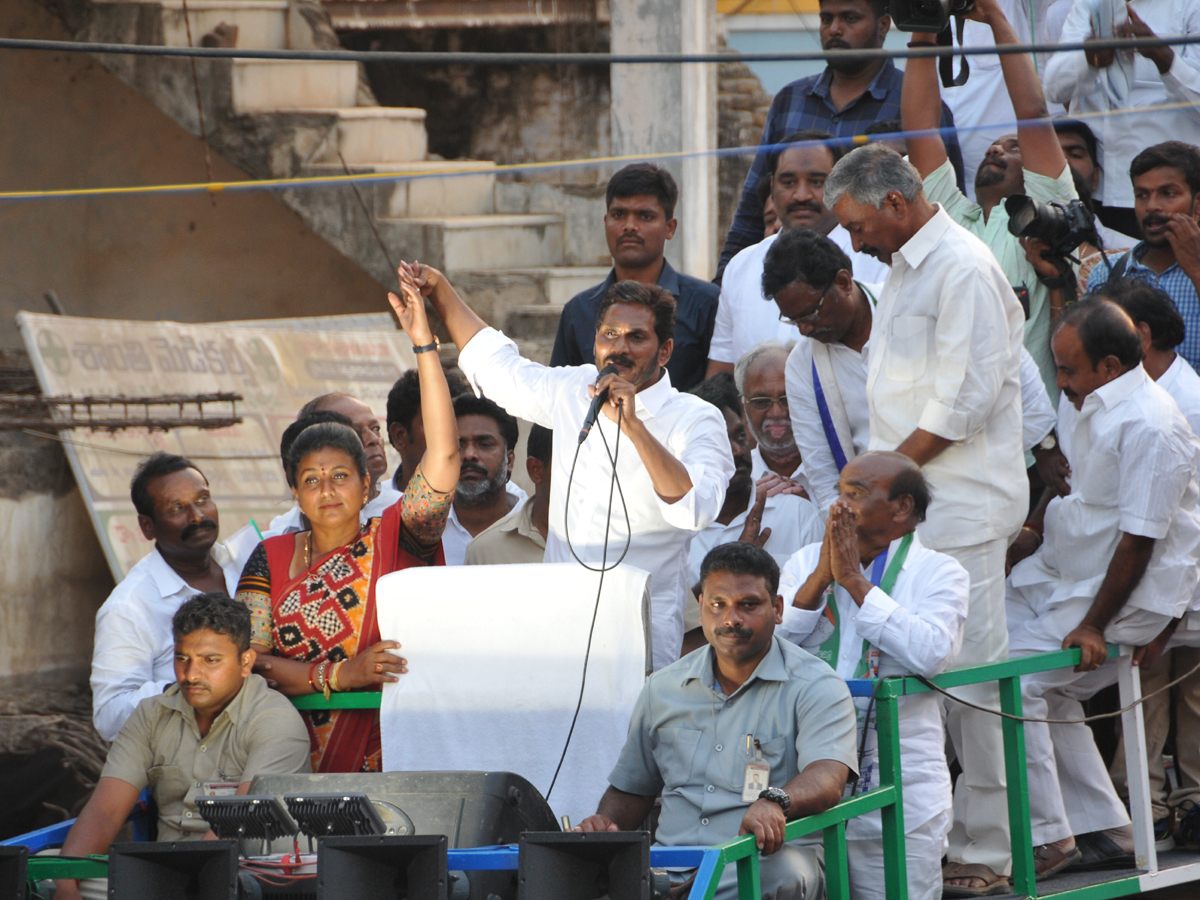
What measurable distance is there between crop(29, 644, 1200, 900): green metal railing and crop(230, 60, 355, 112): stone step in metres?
6.28

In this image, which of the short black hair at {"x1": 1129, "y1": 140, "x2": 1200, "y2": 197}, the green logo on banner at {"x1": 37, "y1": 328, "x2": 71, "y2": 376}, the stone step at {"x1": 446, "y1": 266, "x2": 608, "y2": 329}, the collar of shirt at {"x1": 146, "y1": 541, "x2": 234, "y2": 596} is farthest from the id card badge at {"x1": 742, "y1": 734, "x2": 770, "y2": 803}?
the stone step at {"x1": 446, "y1": 266, "x2": 608, "y2": 329}

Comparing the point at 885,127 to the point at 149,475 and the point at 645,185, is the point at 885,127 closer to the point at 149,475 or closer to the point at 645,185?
the point at 645,185

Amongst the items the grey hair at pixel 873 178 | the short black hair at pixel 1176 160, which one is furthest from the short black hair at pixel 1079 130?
the grey hair at pixel 873 178

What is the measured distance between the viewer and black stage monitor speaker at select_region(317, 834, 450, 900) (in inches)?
126

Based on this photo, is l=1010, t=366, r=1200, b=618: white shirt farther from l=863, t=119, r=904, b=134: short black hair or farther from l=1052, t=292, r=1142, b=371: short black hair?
l=863, t=119, r=904, b=134: short black hair

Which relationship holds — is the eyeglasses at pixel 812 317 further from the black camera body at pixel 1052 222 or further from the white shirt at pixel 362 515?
the white shirt at pixel 362 515

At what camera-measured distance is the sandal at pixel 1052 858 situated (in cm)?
463

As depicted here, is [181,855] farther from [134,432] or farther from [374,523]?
[134,432]

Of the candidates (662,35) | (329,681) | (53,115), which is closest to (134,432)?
(53,115)

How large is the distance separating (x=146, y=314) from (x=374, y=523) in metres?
6.22

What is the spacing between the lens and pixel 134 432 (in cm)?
847

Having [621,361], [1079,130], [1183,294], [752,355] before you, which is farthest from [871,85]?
[621,361]

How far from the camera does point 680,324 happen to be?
5.94m

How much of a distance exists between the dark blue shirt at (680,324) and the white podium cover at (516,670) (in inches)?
67.3
